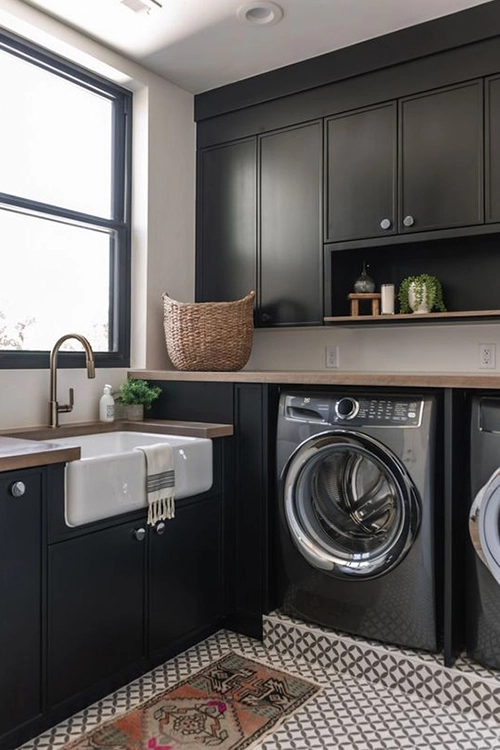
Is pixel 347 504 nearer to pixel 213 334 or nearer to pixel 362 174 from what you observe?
pixel 213 334

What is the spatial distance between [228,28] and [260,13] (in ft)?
0.59

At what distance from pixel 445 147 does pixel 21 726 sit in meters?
2.63

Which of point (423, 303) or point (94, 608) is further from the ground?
point (423, 303)

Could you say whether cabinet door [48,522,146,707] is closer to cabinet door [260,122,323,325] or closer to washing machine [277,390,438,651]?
washing machine [277,390,438,651]

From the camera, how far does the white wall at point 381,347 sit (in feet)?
9.23

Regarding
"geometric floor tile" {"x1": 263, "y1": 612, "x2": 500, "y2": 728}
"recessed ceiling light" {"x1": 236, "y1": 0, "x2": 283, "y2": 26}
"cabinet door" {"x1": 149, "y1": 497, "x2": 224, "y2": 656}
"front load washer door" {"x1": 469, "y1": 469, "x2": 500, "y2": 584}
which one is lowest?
"geometric floor tile" {"x1": 263, "y1": 612, "x2": 500, "y2": 728}

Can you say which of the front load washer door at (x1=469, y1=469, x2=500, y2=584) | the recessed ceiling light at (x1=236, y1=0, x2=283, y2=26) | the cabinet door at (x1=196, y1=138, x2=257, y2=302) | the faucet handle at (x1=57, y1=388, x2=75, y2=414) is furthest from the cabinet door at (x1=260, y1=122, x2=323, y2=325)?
the front load washer door at (x1=469, y1=469, x2=500, y2=584)

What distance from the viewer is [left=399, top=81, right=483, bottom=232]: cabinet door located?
2.55 meters

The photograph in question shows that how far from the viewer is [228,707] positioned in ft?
6.68

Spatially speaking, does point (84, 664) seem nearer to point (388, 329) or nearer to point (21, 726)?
point (21, 726)

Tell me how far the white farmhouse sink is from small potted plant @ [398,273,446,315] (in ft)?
3.67

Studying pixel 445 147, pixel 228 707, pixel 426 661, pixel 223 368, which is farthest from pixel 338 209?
pixel 228 707

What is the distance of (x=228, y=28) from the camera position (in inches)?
106

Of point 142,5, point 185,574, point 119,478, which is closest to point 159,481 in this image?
point 119,478
